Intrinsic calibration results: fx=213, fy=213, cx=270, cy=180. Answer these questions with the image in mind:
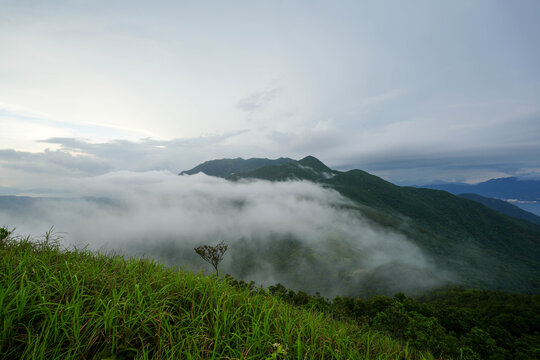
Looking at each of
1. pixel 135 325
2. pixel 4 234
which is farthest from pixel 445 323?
pixel 4 234

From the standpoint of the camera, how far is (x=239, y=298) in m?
3.98

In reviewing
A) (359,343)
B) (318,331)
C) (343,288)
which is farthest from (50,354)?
(343,288)

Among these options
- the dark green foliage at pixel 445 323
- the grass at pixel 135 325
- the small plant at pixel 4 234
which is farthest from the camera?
the dark green foliage at pixel 445 323

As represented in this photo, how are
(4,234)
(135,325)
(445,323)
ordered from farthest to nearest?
(445,323), (4,234), (135,325)

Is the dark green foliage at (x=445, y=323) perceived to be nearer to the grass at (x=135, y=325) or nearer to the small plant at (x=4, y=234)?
the grass at (x=135, y=325)

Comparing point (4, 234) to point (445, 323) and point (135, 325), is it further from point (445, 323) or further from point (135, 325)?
point (445, 323)

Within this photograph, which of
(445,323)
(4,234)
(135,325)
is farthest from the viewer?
(445,323)

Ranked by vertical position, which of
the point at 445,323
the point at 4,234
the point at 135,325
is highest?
the point at 4,234

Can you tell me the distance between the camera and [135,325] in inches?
110

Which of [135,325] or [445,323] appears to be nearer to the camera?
[135,325]

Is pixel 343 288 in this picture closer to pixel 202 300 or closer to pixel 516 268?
pixel 516 268

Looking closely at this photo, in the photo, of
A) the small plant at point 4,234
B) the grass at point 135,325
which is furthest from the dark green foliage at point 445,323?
the small plant at point 4,234

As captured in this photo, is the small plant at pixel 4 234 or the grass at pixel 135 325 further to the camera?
the small plant at pixel 4 234

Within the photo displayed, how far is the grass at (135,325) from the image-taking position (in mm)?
2357
